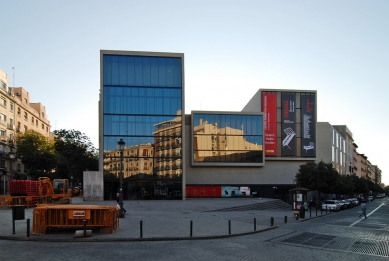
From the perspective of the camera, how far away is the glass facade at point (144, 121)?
4912 cm

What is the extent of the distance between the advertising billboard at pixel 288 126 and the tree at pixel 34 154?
3975 cm

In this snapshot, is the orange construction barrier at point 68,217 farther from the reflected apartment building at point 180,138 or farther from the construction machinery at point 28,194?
the reflected apartment building at point 180,138

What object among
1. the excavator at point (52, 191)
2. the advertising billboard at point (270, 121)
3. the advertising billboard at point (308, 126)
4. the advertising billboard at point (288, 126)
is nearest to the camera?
the excavator at point (52, 191)

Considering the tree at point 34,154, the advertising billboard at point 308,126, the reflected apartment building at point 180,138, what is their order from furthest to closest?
1. the advertising billboard at point 308,126
2. the tree at point 34,154
3. the reflected apartment building at point 180,138

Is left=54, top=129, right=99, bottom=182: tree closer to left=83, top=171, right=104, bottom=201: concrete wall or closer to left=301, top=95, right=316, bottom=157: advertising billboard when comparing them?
left=83, top=171, right=104, bottom=201: concrete wall

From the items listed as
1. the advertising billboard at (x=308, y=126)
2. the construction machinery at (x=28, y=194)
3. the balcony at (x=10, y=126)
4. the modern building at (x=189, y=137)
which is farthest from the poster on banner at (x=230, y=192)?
the balcony at (x=10, y=126)

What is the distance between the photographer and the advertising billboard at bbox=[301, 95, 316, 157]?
6384cm

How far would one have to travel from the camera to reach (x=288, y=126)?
63.4m

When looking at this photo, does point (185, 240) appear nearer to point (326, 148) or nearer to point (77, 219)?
point (77, 219)

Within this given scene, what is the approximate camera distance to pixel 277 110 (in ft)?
210

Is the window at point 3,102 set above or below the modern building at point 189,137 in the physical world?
above

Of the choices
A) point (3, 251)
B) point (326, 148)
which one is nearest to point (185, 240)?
point (3, 251)

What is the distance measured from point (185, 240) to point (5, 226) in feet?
30.2

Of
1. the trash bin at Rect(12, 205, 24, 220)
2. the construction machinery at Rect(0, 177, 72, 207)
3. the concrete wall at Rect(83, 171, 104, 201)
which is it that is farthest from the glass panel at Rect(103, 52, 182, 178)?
the trash bin at Rect(12, 205, 24, 220)
